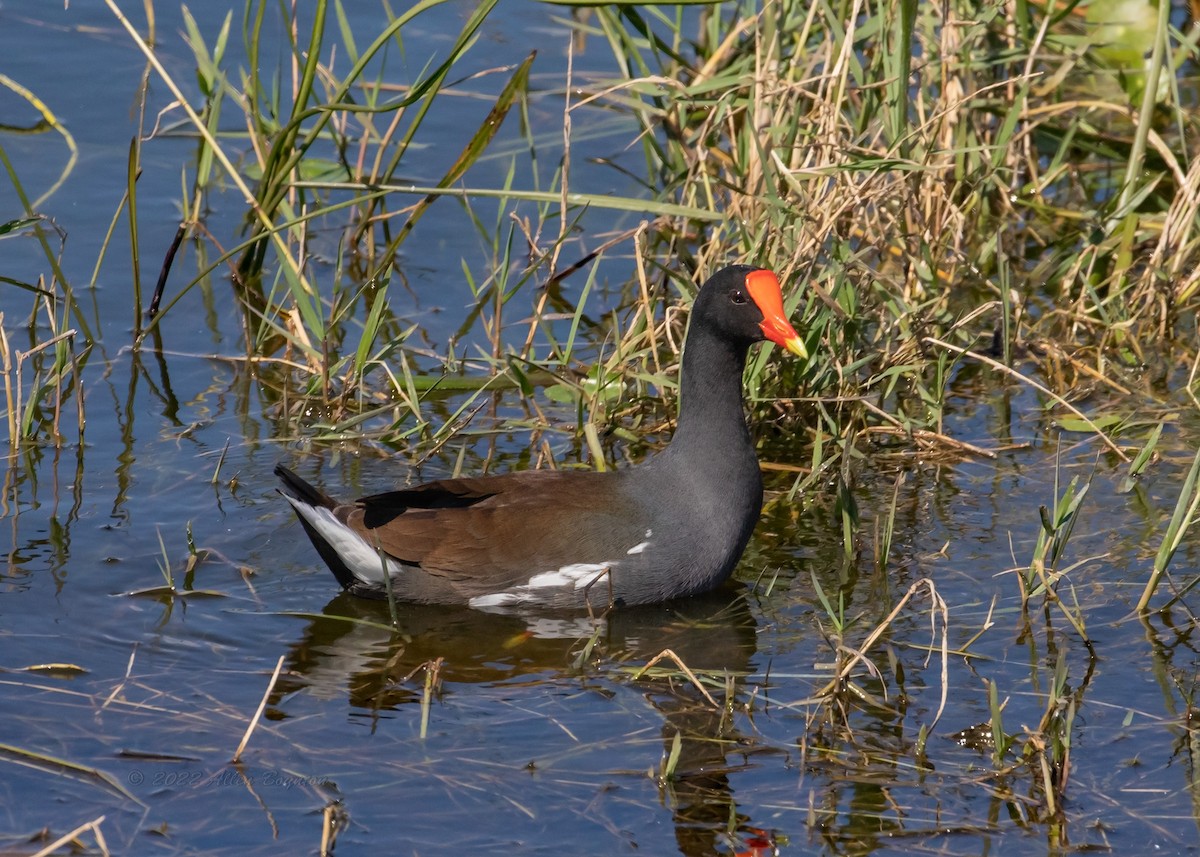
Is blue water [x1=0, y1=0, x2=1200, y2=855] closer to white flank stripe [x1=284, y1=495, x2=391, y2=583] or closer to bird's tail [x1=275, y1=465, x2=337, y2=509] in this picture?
white flank stripe [x1=284, y1=495, x2=391, y2=583]

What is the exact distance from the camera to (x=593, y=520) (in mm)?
4648

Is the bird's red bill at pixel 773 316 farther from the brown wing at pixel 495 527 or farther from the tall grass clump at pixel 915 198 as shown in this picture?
the brown wing at pixel 495 527

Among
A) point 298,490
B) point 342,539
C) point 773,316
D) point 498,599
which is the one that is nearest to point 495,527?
point 498,599

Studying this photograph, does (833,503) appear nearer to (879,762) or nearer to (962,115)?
(879,762)

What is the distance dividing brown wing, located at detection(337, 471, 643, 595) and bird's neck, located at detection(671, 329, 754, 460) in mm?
276

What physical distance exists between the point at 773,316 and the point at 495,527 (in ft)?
3.17

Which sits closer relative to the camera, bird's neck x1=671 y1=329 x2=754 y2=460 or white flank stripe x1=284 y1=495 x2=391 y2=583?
white flank stripe x1=284 y1=495 x2=391 y2=583

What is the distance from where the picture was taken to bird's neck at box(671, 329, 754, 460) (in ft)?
15.7

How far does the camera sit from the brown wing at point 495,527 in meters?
4.62

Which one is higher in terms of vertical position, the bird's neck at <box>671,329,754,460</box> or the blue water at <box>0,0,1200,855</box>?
the bird's neck at <box>671,329,754,460</box>

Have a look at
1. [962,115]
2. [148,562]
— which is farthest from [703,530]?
[962,115]

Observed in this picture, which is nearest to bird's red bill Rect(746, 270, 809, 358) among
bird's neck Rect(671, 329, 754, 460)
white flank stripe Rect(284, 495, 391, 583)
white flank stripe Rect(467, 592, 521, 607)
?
bird's neck Rect(671, 329, 754, 460)

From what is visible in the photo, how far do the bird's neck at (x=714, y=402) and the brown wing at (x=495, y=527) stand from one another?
28cm

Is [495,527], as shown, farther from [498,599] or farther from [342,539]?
[342,539]
